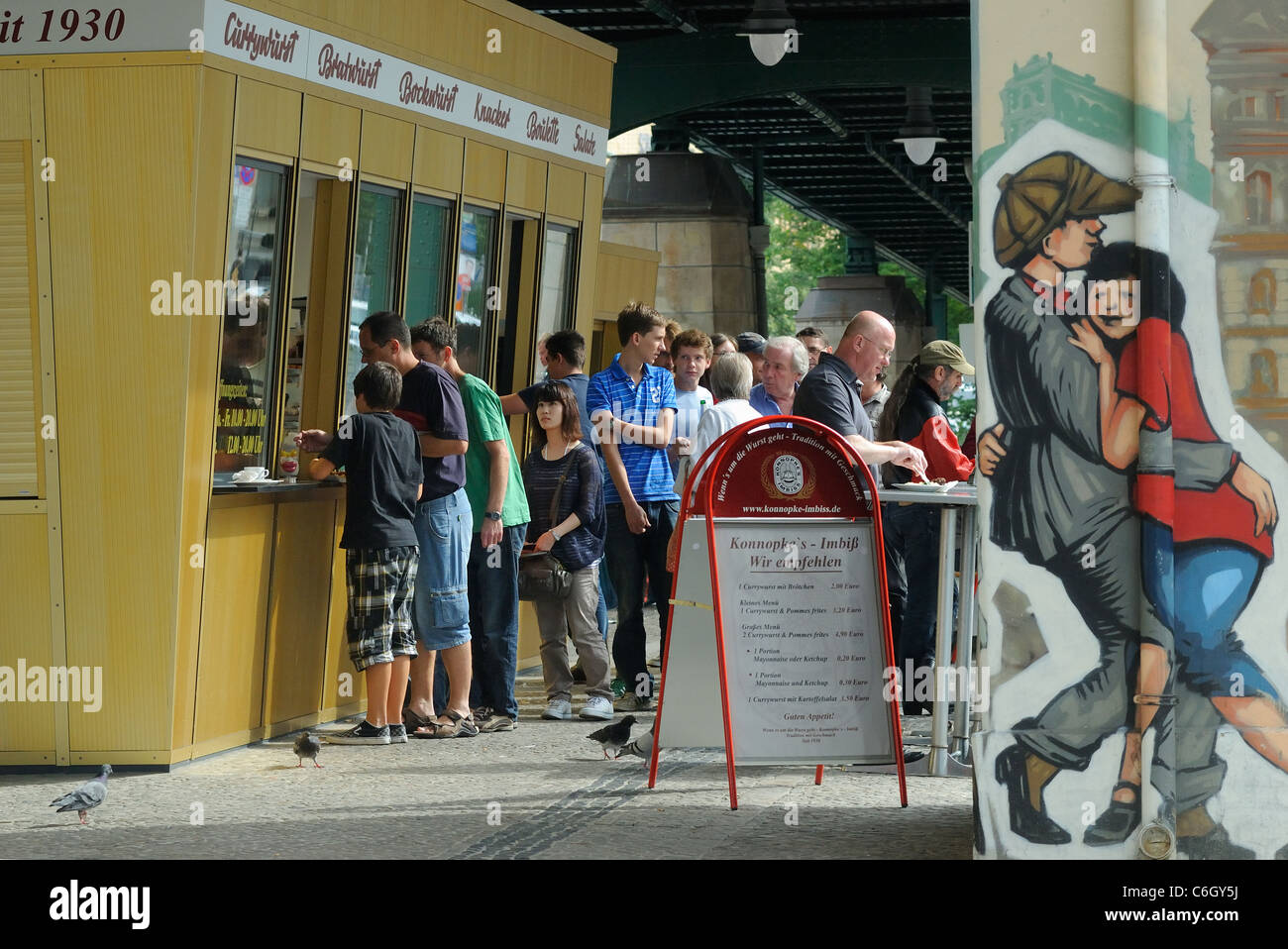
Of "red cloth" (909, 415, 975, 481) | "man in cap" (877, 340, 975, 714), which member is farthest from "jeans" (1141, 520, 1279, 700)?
"man in cap" (877, 340, 975, 714)

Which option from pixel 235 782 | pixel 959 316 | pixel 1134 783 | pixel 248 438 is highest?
pixel 959 316

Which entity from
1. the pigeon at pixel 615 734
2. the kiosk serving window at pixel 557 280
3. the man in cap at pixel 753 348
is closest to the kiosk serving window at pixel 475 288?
the kiosk serving window at pixel 557 280

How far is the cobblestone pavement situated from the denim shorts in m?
0.51

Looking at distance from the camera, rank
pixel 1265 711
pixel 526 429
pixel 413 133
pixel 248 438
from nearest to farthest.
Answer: pixel 1265 711
pixel 248 438
pixel 413 133
pixel 526 429

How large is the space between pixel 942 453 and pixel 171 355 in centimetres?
366

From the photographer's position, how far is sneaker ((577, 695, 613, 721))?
8.66 metres

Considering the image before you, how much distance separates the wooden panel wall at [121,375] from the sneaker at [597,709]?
2.15m

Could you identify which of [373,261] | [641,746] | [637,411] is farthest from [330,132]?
[641,746]

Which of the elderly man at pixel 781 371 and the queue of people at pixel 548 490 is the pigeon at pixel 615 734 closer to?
the queue of people at pixel 548 490

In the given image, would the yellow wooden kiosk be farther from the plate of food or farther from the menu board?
the plate of food

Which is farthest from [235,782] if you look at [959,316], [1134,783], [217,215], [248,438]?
[959,316]

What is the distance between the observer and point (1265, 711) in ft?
16.5

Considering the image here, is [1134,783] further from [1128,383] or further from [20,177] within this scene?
[20,177]

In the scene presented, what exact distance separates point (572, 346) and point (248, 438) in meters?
1.90
